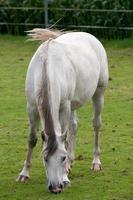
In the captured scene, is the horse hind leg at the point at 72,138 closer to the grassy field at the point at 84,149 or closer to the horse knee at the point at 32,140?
the grassy field at the point at 84,149

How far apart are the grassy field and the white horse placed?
17 centimetres

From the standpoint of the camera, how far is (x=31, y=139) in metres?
6.46

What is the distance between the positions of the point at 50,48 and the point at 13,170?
1446 mm

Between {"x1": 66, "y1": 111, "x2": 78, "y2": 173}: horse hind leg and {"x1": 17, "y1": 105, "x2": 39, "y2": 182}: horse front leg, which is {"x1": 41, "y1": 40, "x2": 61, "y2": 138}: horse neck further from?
{"x1": 66, "y1": 111, "x2": 78, "y2": 173}: horse hind leg

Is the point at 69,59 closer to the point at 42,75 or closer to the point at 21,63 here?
the point at 42,75

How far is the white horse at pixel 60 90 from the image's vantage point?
556 cm

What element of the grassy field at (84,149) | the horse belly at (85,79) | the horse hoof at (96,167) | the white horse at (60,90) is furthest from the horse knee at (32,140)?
the horse hoof at (96,167)

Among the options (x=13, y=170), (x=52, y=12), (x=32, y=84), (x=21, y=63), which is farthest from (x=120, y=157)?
(x=52, y=12)

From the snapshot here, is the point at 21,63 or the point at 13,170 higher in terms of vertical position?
the point at 13,170

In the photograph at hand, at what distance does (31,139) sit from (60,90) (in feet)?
2.37

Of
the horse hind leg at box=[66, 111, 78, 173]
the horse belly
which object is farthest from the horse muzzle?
the horse hind leg at box=[66, 111, 78, 173]

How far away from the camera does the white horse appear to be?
556 cm

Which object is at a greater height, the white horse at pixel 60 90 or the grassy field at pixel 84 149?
the white horse at pixel 60 90

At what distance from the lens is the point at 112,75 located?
12.8 meters
